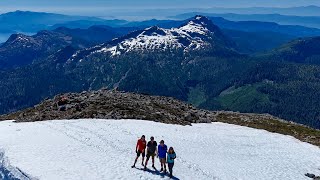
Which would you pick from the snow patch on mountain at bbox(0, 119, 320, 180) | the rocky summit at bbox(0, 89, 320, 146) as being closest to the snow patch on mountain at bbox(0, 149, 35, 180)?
the snow patch on mountain at bbox(0, 119, 320, 180)

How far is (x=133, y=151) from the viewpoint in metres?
47.8

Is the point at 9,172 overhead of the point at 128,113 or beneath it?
overhead

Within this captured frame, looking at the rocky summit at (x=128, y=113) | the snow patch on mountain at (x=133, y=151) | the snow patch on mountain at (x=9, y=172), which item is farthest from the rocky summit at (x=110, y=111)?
the snow patch on mountain at (x=9, y=172)

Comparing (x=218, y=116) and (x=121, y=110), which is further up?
(x=121, y=110)

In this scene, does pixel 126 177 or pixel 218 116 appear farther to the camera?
pixel 218 116

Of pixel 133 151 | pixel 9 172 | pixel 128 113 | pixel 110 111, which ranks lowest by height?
pixel 128 113

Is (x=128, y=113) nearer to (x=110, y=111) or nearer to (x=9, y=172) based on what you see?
→ (x=110, y=111)

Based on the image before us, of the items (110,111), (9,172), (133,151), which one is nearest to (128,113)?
(110,111)

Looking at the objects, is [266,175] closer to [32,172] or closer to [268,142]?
[268,142]

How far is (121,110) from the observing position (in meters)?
70.9

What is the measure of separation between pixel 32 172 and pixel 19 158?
15.6 ft

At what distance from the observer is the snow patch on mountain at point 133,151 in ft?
128

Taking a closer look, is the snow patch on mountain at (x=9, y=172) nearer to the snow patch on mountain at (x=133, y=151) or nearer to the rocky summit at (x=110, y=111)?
the snow patch on mountain at (x=133, y=151)

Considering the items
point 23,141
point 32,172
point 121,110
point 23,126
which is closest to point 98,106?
point 121,110
